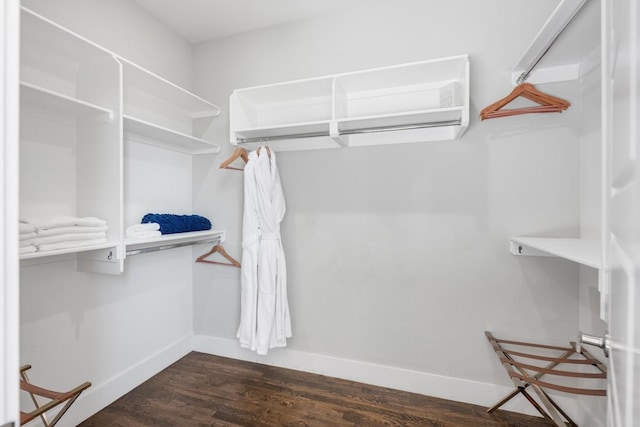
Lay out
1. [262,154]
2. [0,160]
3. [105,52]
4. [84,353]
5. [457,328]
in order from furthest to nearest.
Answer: [262,154]
[457,328]
[84,353]
[105,52]
[0,160]

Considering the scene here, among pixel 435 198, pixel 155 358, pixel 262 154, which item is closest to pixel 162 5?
pixel 262 154

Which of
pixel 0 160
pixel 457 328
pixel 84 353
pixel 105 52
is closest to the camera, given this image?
pixel 0 160

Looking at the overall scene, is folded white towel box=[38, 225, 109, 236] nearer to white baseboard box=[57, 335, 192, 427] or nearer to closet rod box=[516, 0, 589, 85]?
white baseboard box=[57, 335, 192, 427]

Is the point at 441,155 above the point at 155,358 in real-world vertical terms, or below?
above

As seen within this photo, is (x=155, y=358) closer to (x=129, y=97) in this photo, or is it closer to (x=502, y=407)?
(x=129, y=97)

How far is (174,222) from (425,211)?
1.84m

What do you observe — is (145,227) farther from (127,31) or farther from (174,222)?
(127,31)

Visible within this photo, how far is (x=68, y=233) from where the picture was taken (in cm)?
142

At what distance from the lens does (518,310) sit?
5.97 ft

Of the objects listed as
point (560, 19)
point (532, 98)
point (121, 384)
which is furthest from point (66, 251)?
point (532, 98)

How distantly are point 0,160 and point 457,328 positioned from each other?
2270 mm

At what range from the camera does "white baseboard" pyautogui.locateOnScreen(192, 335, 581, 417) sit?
1.83m

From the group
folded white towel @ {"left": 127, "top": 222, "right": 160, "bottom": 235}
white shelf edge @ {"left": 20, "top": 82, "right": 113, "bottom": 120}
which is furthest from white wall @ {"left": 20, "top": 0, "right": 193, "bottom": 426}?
white shelf edge @ {"left": 20, "top": 82, "right": 113, "bottom": 120}

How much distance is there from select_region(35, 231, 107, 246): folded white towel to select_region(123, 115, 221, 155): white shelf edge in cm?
71
